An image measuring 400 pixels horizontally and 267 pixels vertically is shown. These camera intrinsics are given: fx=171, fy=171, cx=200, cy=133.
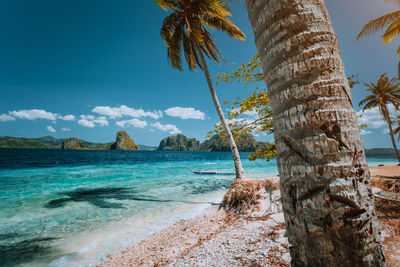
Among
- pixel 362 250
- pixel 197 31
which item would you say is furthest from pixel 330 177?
pixel 197 31

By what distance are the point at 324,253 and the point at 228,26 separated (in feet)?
31.9

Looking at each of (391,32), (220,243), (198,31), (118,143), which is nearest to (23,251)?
(220,243)

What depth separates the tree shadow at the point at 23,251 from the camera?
13.8 ft

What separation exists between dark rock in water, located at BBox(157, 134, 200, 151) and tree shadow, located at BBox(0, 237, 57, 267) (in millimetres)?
152440

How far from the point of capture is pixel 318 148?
962mm

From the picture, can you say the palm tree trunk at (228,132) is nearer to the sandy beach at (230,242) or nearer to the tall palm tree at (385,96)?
the sandy beach at (230,242)

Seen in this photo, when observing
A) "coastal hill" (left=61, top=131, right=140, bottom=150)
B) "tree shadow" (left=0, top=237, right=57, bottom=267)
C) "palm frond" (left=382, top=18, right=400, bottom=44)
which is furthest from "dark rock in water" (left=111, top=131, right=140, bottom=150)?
"palm frond" (left=382, top=18, right=400, bottom=44)

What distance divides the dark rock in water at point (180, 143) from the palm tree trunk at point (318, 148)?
514 feet

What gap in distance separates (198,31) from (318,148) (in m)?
8.85

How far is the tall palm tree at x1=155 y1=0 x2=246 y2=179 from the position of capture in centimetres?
784

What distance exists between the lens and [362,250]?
93 cm

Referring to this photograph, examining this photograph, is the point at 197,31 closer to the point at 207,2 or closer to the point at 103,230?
the point at 207,2

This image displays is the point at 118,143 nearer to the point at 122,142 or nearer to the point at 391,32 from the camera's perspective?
the point at 122,142

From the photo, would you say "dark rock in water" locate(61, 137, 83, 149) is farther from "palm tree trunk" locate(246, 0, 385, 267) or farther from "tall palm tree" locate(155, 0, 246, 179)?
"palm tree trunk" locate(246, 0, 385, 267)
